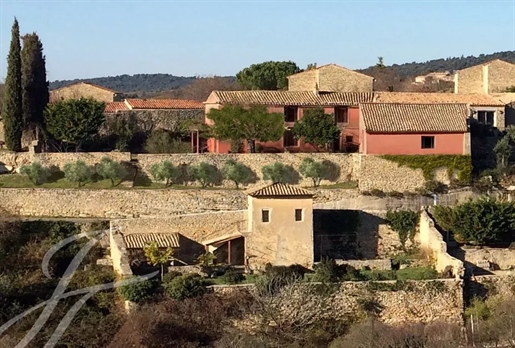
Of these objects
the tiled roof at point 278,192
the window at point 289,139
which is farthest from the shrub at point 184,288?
the window at point 289,139

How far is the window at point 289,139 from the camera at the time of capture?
4234cm

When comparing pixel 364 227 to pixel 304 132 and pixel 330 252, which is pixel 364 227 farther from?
pixel 304 132

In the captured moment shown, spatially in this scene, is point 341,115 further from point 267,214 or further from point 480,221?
point 267,214

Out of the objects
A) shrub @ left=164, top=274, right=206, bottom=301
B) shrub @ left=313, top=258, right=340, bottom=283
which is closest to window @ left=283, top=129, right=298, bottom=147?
shrub @ left=313, top=258, right=340, bottom=283

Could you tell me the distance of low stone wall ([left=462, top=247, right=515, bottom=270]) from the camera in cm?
3506

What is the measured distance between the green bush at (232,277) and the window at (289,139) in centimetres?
1051

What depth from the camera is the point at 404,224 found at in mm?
36344

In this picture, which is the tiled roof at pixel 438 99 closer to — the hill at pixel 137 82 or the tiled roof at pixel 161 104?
the tiled roof at pixel 161 104

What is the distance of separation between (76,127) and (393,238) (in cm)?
1329

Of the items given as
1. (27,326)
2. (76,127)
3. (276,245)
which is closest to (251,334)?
(276,245)

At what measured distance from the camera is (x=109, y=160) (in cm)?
3925

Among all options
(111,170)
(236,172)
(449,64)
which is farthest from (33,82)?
(449,64)

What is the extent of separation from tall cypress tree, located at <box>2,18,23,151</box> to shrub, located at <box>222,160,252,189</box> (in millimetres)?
8516

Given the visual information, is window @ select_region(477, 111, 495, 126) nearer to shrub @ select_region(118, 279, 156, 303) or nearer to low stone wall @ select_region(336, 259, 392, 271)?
low stone wall @ select_region(336, 259, 392, 271)
